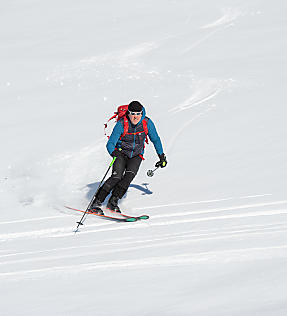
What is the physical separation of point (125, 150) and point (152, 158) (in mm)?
2500

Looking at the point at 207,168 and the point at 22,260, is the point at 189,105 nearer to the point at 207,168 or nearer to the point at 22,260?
the point at 207,168

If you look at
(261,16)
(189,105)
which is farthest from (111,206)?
(261,16)

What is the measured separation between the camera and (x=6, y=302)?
16.5 ft

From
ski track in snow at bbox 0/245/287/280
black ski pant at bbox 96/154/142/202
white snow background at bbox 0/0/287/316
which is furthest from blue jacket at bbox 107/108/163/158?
ski track in snow at bbox 0/245/287/280

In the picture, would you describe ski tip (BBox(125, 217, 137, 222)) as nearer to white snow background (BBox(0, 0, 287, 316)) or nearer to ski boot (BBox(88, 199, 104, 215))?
white snow background (BBox(0, 0, 287, 316))

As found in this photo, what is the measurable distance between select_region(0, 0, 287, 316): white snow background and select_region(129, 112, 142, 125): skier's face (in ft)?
4.22

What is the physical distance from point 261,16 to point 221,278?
16.1 metres

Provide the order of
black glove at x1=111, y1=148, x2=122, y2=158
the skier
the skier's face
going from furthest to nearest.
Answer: black glove at x1=111, y1=148, x2=122, y2=158
the skier
the skier's face

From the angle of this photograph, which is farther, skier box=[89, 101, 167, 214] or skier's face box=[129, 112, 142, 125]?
skier box=[89, 101, 167, 214]

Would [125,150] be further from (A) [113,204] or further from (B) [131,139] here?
(A) [113,204]

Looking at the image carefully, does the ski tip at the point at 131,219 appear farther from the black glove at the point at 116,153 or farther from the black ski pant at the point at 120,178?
the black glove at the point at 116,153

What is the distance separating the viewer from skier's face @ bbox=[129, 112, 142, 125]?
7391 millimetres

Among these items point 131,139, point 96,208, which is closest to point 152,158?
point 131,139

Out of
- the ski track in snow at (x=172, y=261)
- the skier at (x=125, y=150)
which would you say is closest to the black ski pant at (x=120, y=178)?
the skier at (x=125, y=150)
